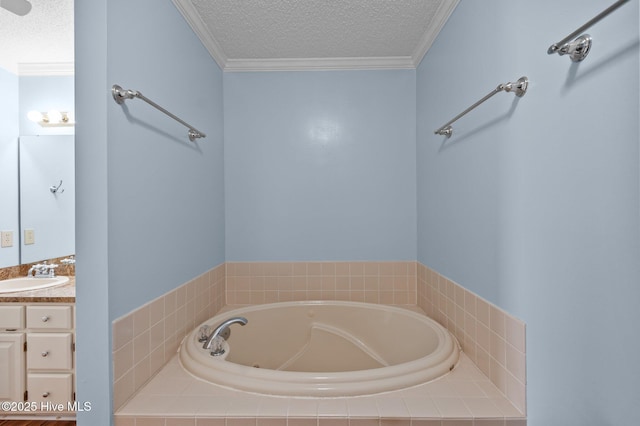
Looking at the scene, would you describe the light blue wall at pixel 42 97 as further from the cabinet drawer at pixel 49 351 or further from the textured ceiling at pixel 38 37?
the cabinet drawer at pixel 49 351

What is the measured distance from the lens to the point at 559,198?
0.85 metres

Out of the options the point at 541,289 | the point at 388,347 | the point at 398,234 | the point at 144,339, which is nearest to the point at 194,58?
the point at 144,339

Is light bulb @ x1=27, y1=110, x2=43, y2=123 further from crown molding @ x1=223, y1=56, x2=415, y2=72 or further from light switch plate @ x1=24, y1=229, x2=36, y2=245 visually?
crown molding @ x1=223, y1=56, x2=415, y2=72

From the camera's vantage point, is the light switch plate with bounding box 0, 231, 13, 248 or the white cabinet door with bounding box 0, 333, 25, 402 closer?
the white cabinet door with bounding box 0, 333, 25, 402

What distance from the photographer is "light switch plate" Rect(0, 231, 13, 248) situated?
2.10 m

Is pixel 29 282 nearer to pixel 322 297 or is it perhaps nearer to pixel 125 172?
pixel 125 172

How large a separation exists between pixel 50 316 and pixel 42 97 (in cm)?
160

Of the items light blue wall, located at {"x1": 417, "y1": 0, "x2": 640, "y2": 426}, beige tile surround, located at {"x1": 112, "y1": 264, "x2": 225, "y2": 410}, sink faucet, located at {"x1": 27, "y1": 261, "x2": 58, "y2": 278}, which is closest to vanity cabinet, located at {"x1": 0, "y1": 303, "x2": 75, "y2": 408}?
sink faucet, located at {"x1": 27, "y1": 261, "x2": 58, "y2": 278}

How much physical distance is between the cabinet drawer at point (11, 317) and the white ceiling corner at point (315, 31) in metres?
1.87

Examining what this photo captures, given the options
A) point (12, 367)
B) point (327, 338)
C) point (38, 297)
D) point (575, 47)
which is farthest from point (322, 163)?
point (12, 367)

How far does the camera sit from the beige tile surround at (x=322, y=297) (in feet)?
3.31

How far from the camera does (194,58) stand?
1703 mm

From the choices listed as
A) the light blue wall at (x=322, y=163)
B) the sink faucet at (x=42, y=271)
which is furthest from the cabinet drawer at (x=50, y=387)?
the light blue wall at (x=322, y=163)

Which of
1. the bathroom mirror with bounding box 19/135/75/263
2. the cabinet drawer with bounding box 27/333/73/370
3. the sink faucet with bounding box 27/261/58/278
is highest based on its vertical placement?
the bathroom mirror with bounding box 19/135/75/263
